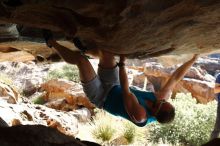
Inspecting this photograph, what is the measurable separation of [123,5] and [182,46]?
2.57 m

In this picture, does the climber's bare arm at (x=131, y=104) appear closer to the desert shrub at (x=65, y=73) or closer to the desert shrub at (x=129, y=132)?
the desert shrub at (x=129, y=132)

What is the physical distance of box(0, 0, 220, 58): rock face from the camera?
152 inches

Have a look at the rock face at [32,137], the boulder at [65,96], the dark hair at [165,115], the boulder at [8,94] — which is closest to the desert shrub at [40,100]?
the boulder at [65,96]

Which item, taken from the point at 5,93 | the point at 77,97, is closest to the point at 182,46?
the point at 5,93

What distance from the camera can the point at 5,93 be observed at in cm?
1187

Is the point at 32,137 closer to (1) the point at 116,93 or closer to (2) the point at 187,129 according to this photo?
(1) the point at 116,93

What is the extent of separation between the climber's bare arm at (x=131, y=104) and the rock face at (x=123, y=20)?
0.49 metres

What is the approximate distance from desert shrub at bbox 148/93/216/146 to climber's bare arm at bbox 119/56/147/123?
8.28 metres

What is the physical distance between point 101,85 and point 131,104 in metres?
0.69

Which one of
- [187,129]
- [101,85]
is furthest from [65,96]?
[101,85]

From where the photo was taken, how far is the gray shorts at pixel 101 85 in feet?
18.2

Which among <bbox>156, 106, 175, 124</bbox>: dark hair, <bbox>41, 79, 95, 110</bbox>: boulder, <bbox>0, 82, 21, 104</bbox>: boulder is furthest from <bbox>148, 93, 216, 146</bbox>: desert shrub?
<bbox>156, 106, 175, 124</bbox>: dark hair

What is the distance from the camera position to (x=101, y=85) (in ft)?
18.8

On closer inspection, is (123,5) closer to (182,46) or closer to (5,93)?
(182,46)
